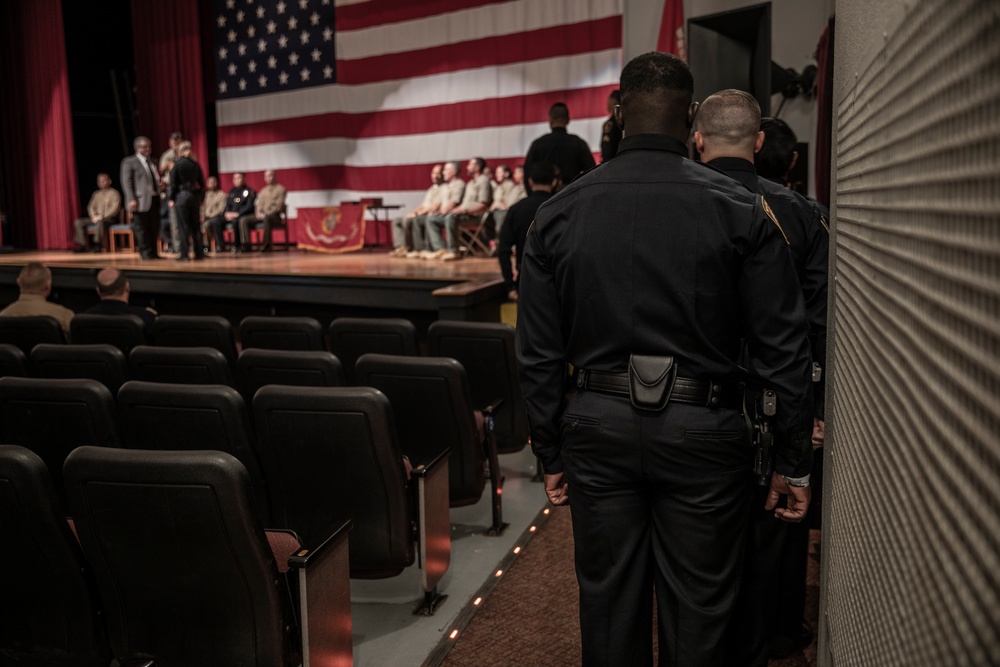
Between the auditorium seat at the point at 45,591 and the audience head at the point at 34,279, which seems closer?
the auditorium seat at the point at 45,591

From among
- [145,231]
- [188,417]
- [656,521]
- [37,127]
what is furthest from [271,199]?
[656,521]

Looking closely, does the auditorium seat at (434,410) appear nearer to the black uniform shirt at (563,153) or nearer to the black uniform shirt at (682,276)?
the black uniform shirt at (682,276)

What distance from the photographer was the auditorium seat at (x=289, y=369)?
276 centimetres

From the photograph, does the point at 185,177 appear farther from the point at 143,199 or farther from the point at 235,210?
the point at 235,210

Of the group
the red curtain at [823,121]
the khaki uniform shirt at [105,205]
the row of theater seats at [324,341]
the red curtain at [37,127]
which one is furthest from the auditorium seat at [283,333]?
the red curtain at [37,127]

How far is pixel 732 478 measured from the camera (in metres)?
1.60

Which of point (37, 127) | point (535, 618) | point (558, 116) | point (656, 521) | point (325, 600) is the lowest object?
point (535, 618)

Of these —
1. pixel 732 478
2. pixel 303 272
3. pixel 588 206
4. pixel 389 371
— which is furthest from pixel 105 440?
pixel 303 272

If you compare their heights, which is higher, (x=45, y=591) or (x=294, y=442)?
(x=294, y=442)

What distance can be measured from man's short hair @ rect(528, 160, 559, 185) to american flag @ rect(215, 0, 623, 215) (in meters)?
4.99

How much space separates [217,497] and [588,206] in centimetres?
92

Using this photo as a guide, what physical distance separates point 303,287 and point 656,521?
5.60 metres

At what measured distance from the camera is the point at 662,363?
1.57 m

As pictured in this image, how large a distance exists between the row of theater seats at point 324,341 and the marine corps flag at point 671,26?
8.89 feet
